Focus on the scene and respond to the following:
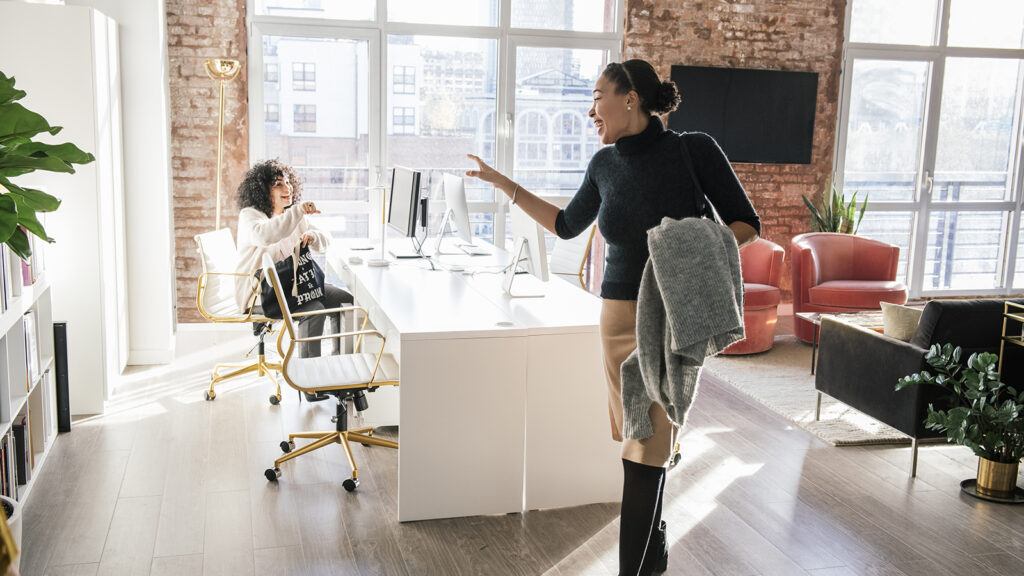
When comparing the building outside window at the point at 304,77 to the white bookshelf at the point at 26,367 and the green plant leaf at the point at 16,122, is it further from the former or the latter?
the green plant leaf at the point at 16,122

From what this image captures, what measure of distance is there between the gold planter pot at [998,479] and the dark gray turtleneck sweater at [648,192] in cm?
196

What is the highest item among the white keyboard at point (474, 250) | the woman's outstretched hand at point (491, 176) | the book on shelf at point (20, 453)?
the woman's outstretched hand at point (491, 176)

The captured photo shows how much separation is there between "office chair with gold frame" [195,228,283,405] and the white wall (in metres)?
0.45

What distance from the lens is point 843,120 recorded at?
301 inches

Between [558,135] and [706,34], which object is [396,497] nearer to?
[558,135]

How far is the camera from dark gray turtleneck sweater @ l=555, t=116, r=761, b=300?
101 inches

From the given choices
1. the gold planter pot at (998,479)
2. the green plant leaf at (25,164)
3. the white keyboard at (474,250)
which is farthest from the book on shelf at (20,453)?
the gold planter pot at (998,479)

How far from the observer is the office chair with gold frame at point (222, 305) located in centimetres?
498

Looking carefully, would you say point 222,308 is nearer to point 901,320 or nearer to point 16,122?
point 16,122

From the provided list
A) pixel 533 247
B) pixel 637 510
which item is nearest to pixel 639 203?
pixel 637 510

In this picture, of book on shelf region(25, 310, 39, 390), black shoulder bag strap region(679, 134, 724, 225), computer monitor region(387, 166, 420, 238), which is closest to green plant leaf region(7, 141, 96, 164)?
book on shelf region(25, 310, 39, 390)

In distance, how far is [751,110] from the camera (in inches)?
290

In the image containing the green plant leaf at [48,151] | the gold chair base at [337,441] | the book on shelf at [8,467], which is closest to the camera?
the green plant leaf at [48,151]

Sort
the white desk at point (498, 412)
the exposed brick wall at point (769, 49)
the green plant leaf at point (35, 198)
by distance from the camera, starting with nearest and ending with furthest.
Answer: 1. the green plant leaf at point (35, 198)
2. the white desk at point (498, 412)
3. the exposed brick wall at point (769, 49)
